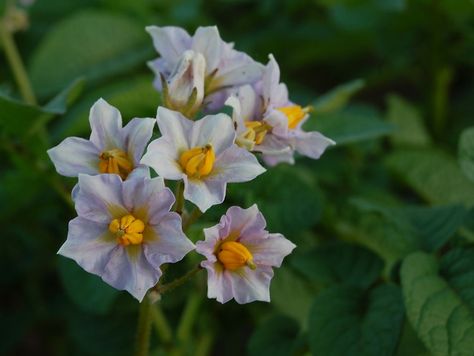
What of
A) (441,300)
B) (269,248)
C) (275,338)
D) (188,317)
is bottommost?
(188,317)

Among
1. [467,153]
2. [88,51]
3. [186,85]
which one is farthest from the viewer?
[88,51]

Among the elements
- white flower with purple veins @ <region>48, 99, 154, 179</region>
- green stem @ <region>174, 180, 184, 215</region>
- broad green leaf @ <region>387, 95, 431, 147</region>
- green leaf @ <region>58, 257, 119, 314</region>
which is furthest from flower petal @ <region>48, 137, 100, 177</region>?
broad green leaf @ <region>387, 95, 431, 147</region>

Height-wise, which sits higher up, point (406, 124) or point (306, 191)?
point (306, 191)

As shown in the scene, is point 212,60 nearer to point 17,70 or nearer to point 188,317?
point 188,317

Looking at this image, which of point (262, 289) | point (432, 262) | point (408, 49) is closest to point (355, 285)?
point (432, 262)

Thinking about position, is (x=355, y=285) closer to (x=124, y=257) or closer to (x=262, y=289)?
(x=262, y=289)

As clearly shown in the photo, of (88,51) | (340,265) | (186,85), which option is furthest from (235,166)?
(88,51)

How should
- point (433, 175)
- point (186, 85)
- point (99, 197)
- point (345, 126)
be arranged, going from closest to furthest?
point (99, 197), point (186, 85), point (345, 126), point (433, 175)
